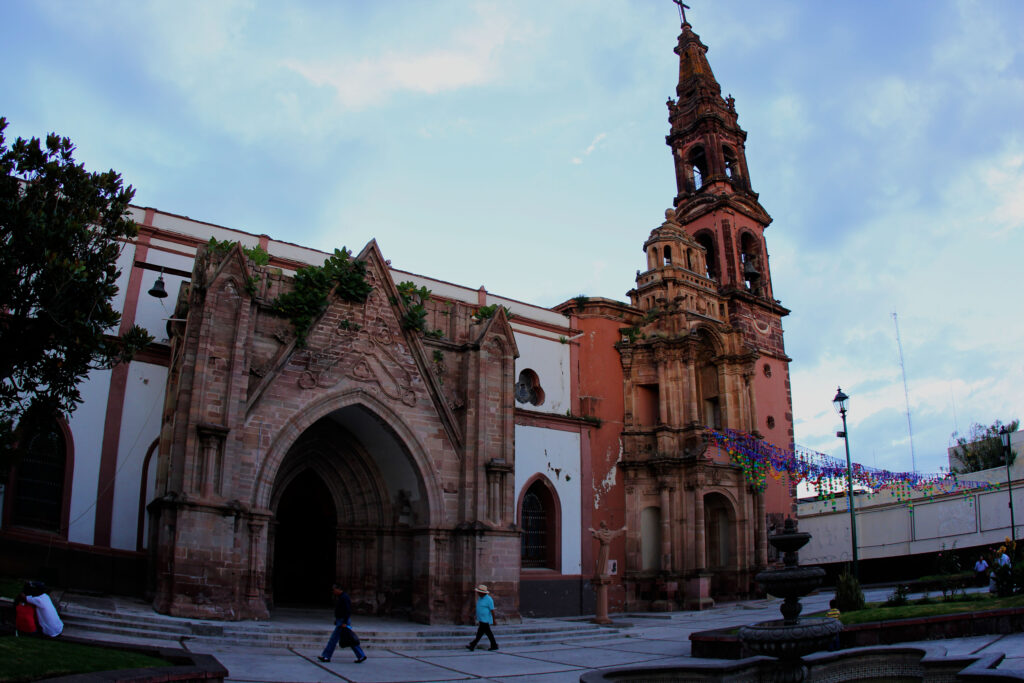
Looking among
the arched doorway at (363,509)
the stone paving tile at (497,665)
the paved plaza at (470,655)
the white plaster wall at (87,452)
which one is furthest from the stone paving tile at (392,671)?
the white plaster wall at (87,452)

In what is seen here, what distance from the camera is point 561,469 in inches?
1015

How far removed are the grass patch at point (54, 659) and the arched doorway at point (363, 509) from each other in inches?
363

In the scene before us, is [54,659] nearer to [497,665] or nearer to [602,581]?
[497,665]

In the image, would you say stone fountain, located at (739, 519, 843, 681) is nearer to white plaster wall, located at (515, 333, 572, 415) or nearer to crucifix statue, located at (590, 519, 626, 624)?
crucifix statue, located at (590, 519, 626, 624)

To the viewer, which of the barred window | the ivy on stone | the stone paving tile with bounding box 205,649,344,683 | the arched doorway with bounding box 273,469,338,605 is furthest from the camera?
the arched doorway with bounding box 273,469,338,605

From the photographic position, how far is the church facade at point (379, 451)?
16.3 meters

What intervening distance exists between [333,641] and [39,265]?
287 inches

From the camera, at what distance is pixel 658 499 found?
27234 millimetres

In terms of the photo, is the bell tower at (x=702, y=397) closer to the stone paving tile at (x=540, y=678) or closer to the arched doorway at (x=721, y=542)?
the arched doorway at (x=721, y=542)

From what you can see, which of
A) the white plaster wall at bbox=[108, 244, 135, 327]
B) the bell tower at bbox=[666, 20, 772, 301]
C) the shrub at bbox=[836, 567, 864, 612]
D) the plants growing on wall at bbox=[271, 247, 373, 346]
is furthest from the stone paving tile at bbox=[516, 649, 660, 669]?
the bell tower at bbox=[666, 20, 772, 301]

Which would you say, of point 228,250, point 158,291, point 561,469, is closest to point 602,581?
point 561,469

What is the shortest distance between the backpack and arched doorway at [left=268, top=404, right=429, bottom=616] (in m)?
8.74

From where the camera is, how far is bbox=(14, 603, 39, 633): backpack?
10195mm

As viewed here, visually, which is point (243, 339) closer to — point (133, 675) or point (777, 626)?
point (133, 675)
